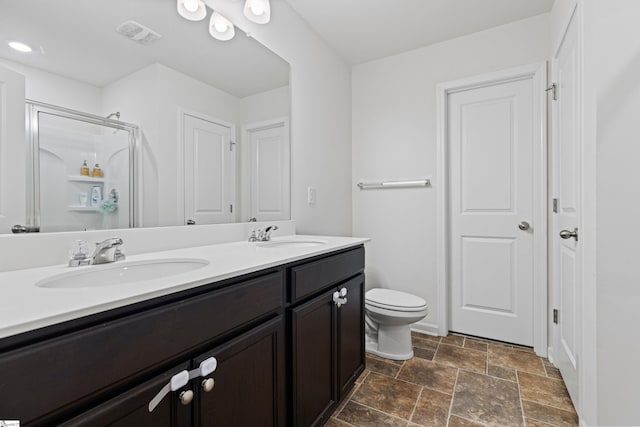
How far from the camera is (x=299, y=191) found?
2.05 meters

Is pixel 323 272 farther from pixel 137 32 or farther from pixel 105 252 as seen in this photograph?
pixel 137 32

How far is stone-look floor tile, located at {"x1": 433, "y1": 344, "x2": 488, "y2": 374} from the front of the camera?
6.15 feet

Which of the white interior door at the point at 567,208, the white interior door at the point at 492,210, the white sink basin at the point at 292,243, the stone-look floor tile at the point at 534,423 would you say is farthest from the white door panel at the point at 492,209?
the white sink basin at the point at 292,243

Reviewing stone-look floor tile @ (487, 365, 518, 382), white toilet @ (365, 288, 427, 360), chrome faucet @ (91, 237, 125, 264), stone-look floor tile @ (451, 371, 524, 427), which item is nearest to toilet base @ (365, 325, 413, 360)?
white toilet @ (365, 288, 427, 360)

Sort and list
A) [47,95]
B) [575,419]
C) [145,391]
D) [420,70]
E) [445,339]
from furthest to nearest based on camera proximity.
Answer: [420,70] < [445,339] < [575,419] < [47,95] < [145,391]

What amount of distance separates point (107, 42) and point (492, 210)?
2455mm

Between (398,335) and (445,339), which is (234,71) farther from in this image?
(445,339)

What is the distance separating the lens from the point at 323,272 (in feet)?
4.23

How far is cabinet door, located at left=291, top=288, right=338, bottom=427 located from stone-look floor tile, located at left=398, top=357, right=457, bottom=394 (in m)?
0.63

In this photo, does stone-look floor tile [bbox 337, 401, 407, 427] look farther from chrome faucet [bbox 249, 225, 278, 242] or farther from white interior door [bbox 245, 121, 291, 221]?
white interior door [bbox 245, 121, 291, 221]

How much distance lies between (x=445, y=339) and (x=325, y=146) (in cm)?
176

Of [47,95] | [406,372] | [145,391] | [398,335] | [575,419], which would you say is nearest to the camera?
[145,391]

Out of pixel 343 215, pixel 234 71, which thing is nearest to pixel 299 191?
pixel 343 215

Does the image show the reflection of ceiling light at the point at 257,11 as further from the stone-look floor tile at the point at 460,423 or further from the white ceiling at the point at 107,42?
the stone-look floor tile at the point at 460,423
